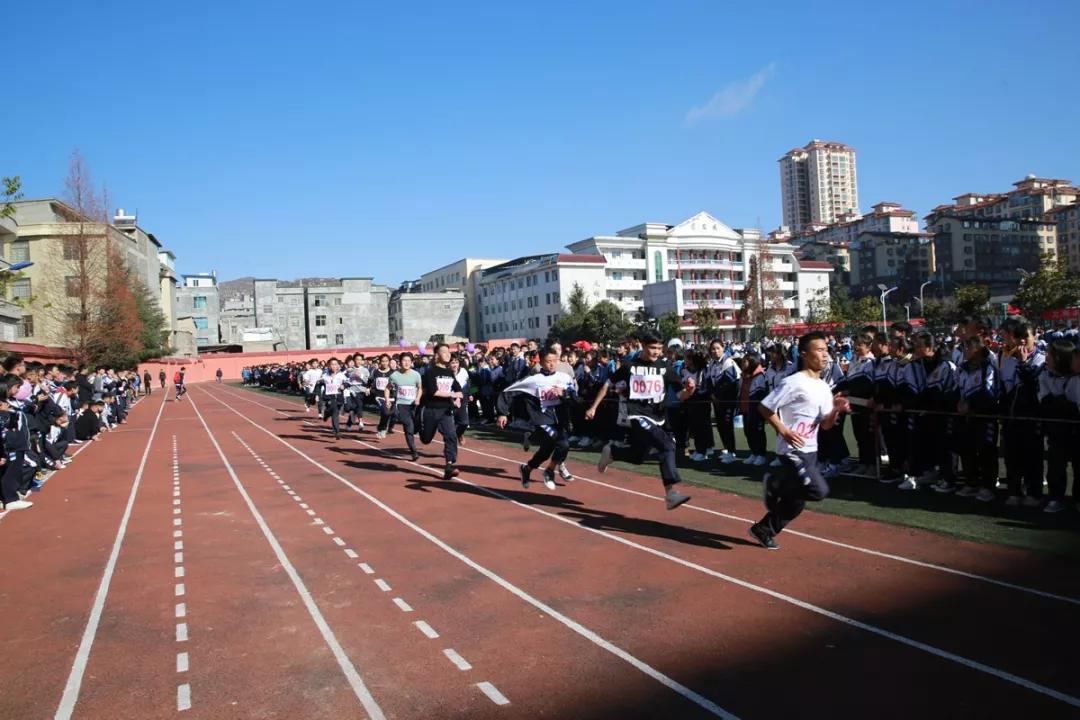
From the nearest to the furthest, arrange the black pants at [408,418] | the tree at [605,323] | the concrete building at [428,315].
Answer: the black pants at [408,418], the tree at [605,323], the concrete building at [428,315]

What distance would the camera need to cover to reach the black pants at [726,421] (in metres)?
12.6


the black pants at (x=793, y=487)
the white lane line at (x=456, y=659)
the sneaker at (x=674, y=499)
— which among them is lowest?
the white lane line at (x=456, y=659)

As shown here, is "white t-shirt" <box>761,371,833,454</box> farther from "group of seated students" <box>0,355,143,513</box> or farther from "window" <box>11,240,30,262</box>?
"window" <box>11,240,30,262</box>

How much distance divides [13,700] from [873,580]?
5.94 meters

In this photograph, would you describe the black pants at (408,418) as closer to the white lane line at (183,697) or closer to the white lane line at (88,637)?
the white lane line at (88,637)

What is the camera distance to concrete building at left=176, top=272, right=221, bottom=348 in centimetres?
10488

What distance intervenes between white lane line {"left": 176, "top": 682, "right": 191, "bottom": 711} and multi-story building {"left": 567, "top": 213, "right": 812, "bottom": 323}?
78701 mm

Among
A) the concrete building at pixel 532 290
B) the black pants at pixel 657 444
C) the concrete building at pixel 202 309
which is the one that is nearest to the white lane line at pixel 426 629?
the black pants at pixel 657 444

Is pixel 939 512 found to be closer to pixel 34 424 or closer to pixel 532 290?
pixel 34 424

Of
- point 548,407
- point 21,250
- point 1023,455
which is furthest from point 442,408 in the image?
point 21,250

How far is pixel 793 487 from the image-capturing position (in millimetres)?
6918

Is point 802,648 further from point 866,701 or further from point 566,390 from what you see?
point 566,390

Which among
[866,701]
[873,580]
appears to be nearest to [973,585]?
[873,580]

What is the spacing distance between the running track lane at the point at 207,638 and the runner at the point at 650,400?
3.77 metres
